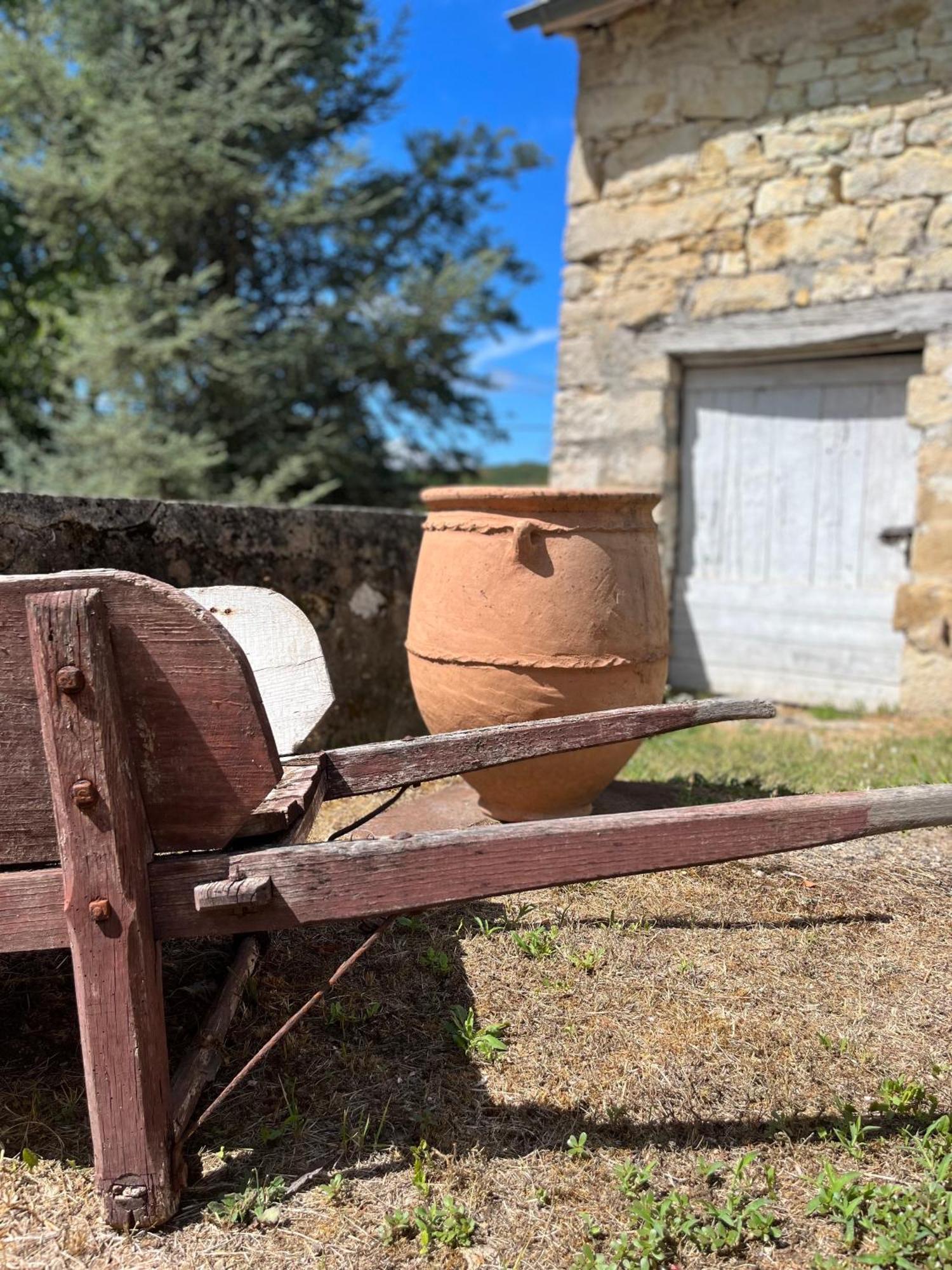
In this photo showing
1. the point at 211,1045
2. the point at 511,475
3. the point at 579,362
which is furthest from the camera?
the point at 511,475

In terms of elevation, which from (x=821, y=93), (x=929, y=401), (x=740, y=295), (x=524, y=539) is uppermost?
(x=821, y=93)

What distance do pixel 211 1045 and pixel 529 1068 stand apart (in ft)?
1.99

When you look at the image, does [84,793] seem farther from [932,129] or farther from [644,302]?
[932,129]

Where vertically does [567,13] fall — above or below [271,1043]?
above

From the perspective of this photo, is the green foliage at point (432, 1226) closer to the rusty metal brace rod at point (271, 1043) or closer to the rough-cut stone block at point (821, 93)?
the rusty metal brace rod at point (271, 1043)

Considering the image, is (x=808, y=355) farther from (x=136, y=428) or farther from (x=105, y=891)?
(x=136, y=428)

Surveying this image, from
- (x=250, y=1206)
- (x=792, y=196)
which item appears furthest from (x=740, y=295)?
(x=250, y=1206)

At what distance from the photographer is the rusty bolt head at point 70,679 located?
1.42 metres

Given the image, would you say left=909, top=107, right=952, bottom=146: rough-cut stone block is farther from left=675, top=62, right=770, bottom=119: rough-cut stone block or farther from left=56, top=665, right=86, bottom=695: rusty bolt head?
left=56, top=665, right=86, bottom=695: rusty bolt head

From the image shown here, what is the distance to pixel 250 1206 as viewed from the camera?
1622mm

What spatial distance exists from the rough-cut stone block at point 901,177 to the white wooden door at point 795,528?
83 cm

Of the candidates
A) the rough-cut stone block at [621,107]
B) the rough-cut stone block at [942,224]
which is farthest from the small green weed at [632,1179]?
the rough-cut stone block at [621,107]

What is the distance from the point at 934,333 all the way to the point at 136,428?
649 centimetres

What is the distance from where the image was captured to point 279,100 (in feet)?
31.1
